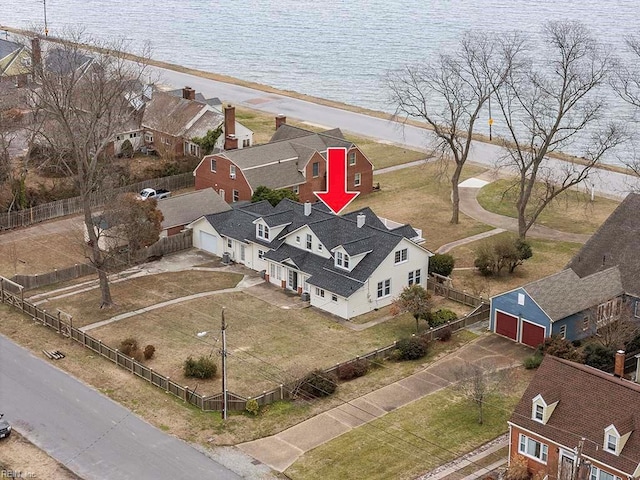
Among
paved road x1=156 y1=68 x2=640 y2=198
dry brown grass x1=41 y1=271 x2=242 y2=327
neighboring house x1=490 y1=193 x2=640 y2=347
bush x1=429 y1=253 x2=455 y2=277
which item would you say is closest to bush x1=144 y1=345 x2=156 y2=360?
dry brown grass x1=41 y1=271 x2=242 y2=327

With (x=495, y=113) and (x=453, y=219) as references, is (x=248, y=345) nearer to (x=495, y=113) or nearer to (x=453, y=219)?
(x=453, y=219)

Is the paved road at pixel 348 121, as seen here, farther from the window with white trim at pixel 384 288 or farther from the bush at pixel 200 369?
the bush at pixel 200 369

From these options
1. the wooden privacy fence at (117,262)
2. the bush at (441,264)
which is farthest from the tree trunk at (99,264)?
the bush at (441,264)

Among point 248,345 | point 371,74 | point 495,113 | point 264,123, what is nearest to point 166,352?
point 248,345

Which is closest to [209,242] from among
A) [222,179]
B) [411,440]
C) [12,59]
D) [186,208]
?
[186,208]

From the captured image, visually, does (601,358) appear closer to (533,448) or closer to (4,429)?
(533,448)
